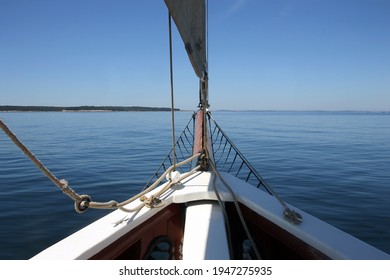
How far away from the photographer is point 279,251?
2.73 m


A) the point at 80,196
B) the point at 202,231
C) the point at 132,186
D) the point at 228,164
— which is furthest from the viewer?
the point at 228,164

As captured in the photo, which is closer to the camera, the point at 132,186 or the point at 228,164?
the point at 132,186

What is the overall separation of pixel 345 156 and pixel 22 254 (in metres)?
14.1

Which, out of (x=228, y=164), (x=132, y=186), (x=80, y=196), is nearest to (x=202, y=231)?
(x=80, y=196)

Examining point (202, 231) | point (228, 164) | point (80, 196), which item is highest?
point (80, 196)

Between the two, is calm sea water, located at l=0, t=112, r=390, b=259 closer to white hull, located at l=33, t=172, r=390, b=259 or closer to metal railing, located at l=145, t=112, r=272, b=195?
metal railing, located at l=145, t=112, r=272, b=195

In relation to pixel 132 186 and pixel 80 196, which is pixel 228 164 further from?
pixel 80 196

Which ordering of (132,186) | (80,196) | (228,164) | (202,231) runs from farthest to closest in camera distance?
(228,164), (132,186), (202,231), (80,196)

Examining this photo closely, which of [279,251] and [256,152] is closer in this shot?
[279,251]

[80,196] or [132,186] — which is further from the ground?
[80,196]
